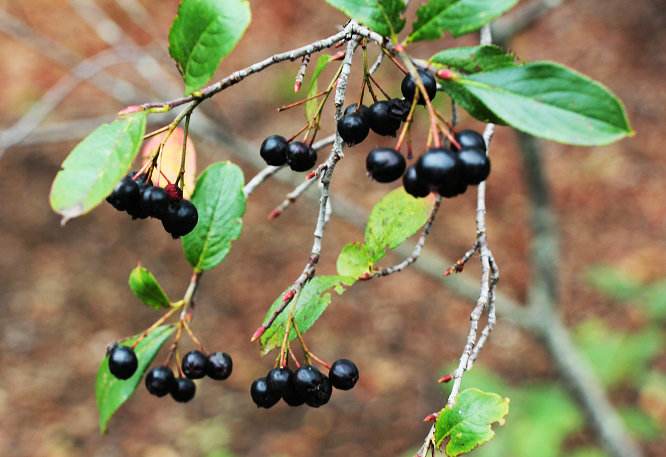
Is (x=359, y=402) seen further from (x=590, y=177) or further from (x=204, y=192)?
(x=204, y=192)

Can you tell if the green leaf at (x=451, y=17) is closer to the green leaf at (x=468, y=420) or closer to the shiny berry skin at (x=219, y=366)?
the green leaf at (x=468, y=420)

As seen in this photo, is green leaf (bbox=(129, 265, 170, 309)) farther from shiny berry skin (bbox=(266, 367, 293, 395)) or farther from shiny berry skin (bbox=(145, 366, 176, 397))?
shiny berry skin (bbox=(266, 367, 293, 395))

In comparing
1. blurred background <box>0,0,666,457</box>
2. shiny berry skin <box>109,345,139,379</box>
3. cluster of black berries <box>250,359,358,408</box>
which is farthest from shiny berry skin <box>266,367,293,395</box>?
blurred background <box>0,0,666,457</box>

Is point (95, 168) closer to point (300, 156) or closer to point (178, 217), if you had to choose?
point (178, 217)

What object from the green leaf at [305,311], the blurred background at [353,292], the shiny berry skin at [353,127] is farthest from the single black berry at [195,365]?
the blurred background at [353,292]

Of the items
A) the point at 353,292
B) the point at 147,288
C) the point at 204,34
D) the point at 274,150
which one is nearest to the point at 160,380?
the point at 147,288

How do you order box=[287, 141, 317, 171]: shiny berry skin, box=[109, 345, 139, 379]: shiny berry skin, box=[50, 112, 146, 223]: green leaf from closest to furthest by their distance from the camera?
box=[50, 112, 146, 223]: green leaf, box=[287, 141, 317, 171]: shiny berry skin, box=[109, 345, 139, 379]: shiny berry skin
